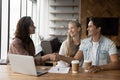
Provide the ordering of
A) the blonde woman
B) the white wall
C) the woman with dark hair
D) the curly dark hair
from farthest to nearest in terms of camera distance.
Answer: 1. the white wall
2. the blonde woman
3. the curly dark hair
4. the woman with dark hair

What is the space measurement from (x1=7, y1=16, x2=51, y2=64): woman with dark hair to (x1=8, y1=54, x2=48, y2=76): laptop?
0.52m

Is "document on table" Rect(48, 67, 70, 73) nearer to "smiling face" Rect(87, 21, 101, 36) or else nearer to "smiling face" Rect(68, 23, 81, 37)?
"smiling face" Rect(87, 21, 101, 36)

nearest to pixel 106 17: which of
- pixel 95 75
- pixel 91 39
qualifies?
pixel 91 39

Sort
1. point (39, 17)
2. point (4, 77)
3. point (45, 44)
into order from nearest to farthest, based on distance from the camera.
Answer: point (4, 77) → point (45, 44) → point (39, 17)

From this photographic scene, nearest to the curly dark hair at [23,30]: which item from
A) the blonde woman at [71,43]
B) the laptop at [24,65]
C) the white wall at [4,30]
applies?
the blonde woman at [71,43]

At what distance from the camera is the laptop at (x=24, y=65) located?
2.53 metres

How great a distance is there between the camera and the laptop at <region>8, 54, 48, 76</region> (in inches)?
99.5

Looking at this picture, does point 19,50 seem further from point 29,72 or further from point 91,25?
point 91,25

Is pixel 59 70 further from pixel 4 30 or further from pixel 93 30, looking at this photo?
pixel 4 30

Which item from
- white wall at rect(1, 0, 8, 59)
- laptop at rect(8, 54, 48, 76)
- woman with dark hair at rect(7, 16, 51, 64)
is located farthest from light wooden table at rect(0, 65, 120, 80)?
white wall at rect(1, 0, 8, 59)

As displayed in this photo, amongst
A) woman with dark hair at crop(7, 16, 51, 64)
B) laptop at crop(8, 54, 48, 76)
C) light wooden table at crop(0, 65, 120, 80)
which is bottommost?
light wooden table at crop(0, 65, 120, 80)

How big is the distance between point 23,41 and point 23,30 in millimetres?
142

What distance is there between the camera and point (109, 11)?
8.35 meters

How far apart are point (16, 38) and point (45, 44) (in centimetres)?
342
